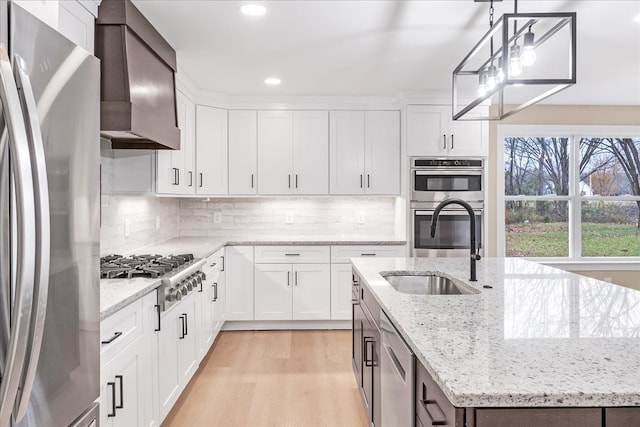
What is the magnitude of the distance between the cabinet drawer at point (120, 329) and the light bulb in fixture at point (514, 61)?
6.32ft

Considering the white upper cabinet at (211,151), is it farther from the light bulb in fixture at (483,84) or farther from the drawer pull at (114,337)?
the light bulb in fixture at (483,84)

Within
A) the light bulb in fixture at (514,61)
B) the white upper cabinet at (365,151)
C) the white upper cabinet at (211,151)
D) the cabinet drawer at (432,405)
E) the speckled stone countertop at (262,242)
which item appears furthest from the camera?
the white upper cabinet at (365,151)

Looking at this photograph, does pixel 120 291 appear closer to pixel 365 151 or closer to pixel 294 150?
pixel 294 150

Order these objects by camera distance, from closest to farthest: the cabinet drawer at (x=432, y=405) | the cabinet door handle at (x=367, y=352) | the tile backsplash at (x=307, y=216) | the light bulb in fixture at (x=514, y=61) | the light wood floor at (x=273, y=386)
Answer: the cabinet drawer at (x=432, y=405) → the light bulb in fixture at (x=514, y=61) → the cabinet door handle at (x=367, y=352) → the light wood floor at (x=273, y=386) → the tile backsplash at (x=307, y=216)

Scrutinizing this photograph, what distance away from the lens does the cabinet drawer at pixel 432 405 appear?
39.0 inches

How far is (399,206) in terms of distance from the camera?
4.72 metres

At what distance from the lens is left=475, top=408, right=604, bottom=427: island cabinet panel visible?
95 centimetres

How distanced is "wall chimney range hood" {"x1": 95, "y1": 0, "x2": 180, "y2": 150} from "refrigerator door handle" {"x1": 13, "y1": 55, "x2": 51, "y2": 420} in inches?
57.8

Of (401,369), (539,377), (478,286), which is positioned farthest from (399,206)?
(539,377)

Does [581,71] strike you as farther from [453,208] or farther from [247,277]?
[247,277]

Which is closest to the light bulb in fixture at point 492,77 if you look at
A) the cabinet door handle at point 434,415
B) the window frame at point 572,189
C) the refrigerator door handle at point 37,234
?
the cabinet door handle at point 434,415

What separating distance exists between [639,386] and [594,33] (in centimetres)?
280

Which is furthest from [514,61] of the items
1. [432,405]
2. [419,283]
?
[432,405]

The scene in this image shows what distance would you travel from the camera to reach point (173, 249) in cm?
365
